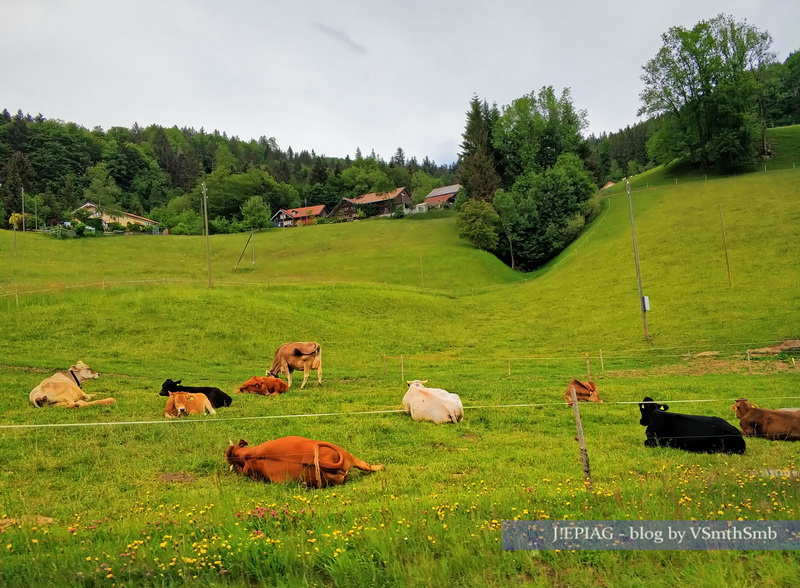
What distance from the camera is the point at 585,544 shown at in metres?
4.45

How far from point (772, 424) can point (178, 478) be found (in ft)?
36.7

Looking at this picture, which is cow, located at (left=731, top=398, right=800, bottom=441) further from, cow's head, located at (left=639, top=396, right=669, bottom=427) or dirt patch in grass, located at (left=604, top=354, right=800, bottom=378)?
dirt patch in grass, located at (left=604, top=354, right=800, bottom=378)

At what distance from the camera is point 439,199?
12838cm

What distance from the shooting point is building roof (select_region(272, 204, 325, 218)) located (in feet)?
394

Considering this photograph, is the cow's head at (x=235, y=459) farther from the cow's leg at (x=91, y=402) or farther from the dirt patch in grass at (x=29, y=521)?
the cow's leg at (x=91, y=402)

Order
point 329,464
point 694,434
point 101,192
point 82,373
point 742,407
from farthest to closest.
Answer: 1. point 101,192
2. point 82,373
3. point 742,407
4. point 694,434
5. point 329,464

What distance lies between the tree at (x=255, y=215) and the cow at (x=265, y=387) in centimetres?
8648

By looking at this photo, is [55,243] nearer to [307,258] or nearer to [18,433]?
[307,258]

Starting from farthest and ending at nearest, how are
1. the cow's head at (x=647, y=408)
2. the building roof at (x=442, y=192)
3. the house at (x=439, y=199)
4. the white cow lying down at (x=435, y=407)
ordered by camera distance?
the building roof at (x=442, y=192) < the house at (x=439, y=199) < the white cow lying down at (x=435, y=407) < the cow's head at (x=647, y=408)

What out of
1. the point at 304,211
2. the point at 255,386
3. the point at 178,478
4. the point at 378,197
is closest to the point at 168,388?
the point at 255,386

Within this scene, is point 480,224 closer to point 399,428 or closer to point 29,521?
point 399,428

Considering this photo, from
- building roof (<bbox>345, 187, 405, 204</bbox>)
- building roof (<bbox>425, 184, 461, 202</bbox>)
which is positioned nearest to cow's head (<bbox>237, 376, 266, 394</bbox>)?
building roof (<bbox>345, 187, 405, 204</bbox>)

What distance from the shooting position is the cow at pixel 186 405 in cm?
1224

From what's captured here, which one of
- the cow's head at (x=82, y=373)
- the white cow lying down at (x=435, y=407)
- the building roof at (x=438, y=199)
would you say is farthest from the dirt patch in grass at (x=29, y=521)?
the building roof at (x=438, y=199)
